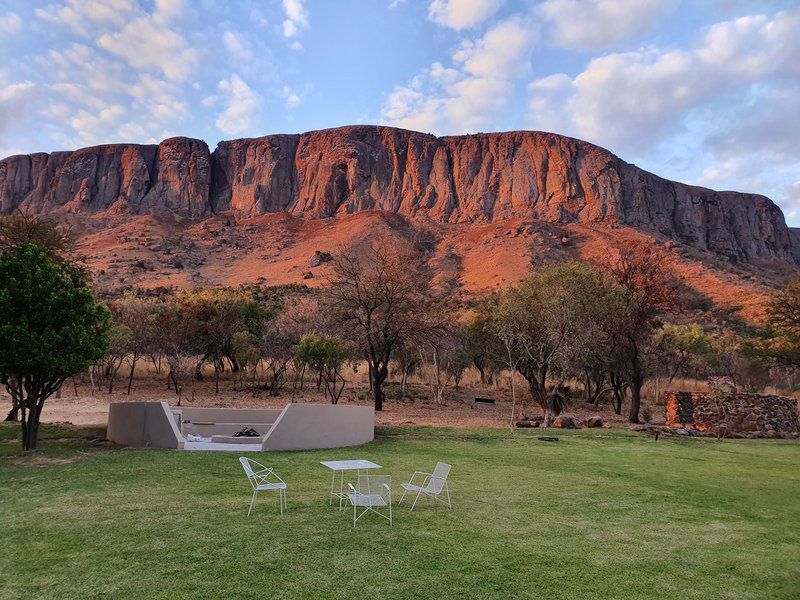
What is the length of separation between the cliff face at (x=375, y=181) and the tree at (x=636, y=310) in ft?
230

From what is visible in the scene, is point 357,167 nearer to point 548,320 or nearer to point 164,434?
point 548,320

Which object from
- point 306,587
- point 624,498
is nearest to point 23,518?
point 306,587

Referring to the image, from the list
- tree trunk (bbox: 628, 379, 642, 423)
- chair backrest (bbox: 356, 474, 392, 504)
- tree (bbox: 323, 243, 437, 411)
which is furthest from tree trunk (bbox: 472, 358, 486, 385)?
chair backrest (bbox: 356, 474, 392, 504)

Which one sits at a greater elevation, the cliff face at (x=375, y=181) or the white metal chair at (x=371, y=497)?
the cliff face at (x=375, y=181)

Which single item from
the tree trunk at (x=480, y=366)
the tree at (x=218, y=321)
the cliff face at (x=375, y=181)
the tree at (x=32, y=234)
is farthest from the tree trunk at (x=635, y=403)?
the cliff face at (x=375, y=181)

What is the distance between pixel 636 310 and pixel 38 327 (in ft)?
78.8

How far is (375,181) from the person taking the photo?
362 feet

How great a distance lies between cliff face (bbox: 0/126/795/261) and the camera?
104m

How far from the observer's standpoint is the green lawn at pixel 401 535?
5.00 meters

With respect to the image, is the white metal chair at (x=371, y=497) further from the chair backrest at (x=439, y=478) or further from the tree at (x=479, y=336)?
the tree at (x=479, y=336)

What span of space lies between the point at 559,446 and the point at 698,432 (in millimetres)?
8662

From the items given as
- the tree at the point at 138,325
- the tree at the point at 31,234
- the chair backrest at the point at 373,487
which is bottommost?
the chair backrest at the point at 373,487

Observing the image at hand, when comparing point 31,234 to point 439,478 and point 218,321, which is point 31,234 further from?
point 439,478

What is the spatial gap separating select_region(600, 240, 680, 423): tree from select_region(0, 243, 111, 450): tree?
21.6 meters
